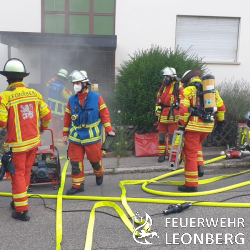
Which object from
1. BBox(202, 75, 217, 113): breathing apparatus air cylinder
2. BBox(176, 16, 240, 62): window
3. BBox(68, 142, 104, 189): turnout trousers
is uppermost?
BBox(176, 16, 240, 62): window

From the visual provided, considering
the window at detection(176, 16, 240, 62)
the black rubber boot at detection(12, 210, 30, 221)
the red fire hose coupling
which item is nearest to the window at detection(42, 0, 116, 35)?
the window at detection(176, 16, 240, 62)

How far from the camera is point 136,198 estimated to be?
176 inches

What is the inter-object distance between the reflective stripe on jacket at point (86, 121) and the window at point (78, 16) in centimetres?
582

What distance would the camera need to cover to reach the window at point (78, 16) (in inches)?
389

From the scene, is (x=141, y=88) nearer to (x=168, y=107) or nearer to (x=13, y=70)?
(x=168, y=107)

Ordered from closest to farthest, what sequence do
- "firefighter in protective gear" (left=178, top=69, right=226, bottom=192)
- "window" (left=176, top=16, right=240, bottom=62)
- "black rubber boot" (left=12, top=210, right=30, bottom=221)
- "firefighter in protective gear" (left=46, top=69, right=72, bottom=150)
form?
"black rubber boot" (left=12, top=210, right=30, bottom=221)
"firefighter in protective gear" (left=178, top=69, right=226, bottom=192)
"firefighter in protective gear" (left=46, top=69, right=72, bottom=150)
"window" (left=176, top=16, right=240, bottom=62)

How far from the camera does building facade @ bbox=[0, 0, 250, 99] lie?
9.77 metres

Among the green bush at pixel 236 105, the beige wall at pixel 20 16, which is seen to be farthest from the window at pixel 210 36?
the beige wall at pixel 20 16

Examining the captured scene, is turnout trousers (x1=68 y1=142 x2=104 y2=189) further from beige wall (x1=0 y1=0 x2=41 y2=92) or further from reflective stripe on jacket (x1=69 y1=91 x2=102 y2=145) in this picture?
beige wall (x1=0 y1=0 x2=41 y2=92)

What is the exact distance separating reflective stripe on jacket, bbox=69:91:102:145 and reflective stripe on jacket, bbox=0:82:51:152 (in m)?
0.83

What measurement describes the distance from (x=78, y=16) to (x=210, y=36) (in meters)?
4.26

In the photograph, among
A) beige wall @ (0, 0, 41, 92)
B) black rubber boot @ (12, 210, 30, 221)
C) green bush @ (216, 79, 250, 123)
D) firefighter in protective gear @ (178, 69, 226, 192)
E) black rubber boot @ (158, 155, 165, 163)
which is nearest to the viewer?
black rubber boot @ (12, 210, 30, 221)

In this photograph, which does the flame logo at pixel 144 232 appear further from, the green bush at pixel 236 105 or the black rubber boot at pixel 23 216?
the green bush at pixel 236 105

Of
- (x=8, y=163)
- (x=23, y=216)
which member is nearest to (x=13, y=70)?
(x=8, y=163)
